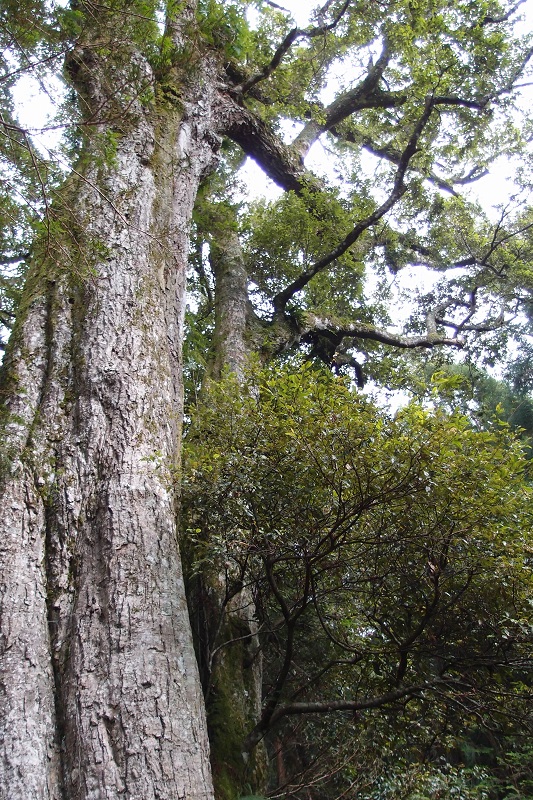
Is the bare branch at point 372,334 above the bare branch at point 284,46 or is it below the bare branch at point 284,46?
below

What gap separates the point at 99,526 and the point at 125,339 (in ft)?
4.58

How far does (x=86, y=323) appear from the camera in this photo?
4.25 metres

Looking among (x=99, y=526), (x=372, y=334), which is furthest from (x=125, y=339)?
(x=372, y=334)

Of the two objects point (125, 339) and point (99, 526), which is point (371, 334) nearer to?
point (125, 339)

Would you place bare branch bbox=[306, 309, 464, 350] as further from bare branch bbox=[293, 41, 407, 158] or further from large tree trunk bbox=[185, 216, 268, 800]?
large tree trunk bbox=[185, 216, 268, 800]

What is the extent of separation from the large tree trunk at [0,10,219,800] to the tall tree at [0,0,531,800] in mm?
11

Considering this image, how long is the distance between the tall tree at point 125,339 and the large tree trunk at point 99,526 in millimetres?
11

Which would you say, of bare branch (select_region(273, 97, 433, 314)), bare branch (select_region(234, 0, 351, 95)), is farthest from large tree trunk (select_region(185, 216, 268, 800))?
bare branch (select_region(234, 0, 351, 95))

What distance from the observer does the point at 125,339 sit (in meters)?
4.27

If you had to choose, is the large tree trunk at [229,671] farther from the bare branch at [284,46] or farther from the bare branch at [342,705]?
the bare branch at [284,46]

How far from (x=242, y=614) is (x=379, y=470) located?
2015 mm

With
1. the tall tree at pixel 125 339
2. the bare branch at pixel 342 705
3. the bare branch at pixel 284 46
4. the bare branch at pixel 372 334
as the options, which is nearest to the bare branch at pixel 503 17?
the tall tree at pixel 125 339

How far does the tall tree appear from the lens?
2.82 m

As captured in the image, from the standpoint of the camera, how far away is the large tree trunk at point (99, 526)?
2.74 metres
